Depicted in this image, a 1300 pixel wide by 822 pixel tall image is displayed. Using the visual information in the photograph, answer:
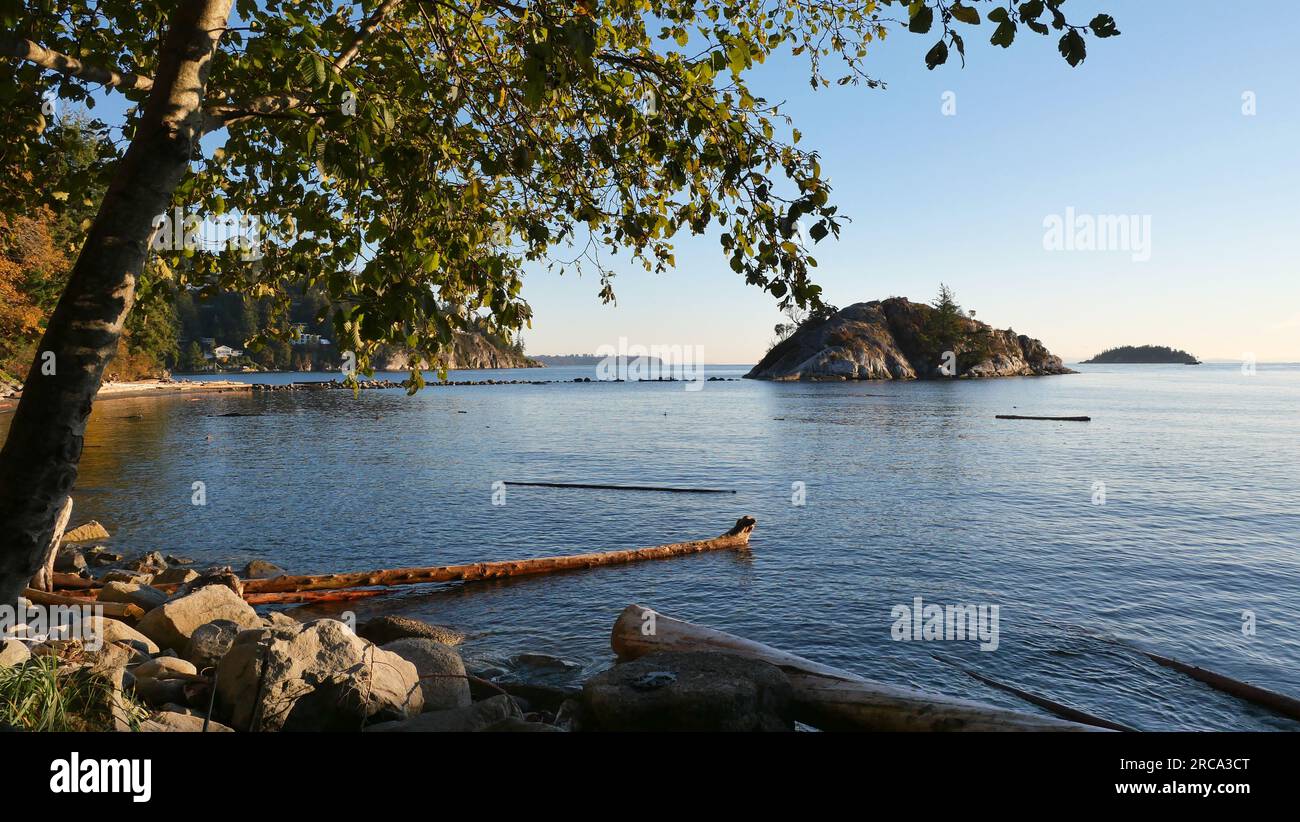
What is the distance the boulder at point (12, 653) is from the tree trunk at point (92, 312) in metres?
2.76

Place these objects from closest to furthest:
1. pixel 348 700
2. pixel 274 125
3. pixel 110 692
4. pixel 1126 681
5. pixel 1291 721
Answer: pixel 110 692 < pixel 274 125 < pixel 348 700 < pixel 1291 721 < pixel 1126 681

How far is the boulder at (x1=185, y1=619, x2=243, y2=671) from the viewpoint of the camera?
11344 mm

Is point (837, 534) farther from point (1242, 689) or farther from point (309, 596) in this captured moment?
point (309, 596)

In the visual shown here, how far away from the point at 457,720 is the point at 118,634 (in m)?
7.03

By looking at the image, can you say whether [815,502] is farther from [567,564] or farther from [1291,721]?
[1291,721]

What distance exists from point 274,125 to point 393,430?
2842 inches

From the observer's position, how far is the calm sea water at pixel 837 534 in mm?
15984

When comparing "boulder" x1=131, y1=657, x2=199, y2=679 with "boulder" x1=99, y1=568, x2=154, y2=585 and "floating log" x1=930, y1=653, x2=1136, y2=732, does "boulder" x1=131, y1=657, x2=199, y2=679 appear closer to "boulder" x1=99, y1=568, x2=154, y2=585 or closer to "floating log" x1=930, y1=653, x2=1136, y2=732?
"boulder" x1=99, y1=568, x2=154, y2=585

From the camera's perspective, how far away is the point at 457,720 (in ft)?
27.0

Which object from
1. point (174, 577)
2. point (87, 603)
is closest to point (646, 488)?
point (174, 577)

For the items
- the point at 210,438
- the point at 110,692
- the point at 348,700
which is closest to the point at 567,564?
the point at 348,700

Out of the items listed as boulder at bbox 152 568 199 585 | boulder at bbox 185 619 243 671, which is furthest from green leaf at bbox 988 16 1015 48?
boulder at bbox 152 568 199 585
